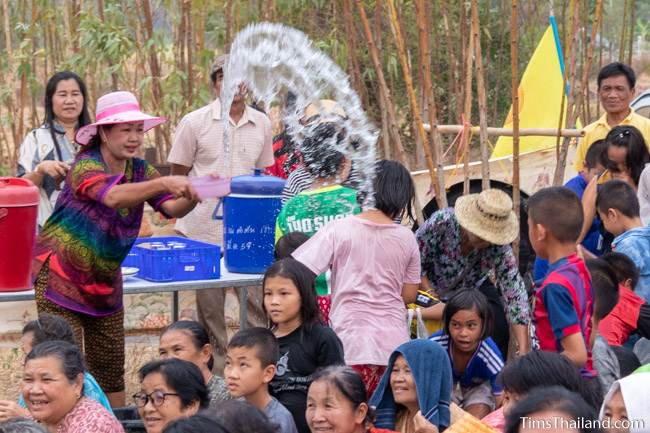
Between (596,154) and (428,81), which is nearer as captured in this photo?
(428,81)

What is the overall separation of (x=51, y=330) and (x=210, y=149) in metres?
2.01

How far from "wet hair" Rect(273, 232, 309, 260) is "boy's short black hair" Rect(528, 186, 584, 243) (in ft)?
3.64

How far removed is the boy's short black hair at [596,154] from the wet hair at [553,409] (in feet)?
10.4

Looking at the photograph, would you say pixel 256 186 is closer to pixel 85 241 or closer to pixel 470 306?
pixel 85 241

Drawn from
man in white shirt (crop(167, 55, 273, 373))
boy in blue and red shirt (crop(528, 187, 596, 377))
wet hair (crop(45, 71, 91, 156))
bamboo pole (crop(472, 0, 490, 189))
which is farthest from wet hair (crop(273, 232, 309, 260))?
man in white shirt (crop(167, 55, 273, 373))

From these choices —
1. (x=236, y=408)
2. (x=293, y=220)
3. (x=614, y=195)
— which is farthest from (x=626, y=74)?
(x=236, y=408)

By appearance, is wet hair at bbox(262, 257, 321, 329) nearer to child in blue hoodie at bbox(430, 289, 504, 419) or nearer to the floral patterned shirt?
child in blue hoodie at bbox(430, 289, 504, 419)

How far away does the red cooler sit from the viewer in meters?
4.93

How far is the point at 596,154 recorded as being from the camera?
607cm

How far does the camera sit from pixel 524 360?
361 cm

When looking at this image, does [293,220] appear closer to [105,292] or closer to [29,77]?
[105,292]

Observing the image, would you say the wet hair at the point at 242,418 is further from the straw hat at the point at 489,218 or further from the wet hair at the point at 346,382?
the straw hat at the point at 489,218

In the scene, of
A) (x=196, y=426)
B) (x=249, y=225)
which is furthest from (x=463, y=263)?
(x=196, y=426)

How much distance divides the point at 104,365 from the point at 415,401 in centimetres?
152
